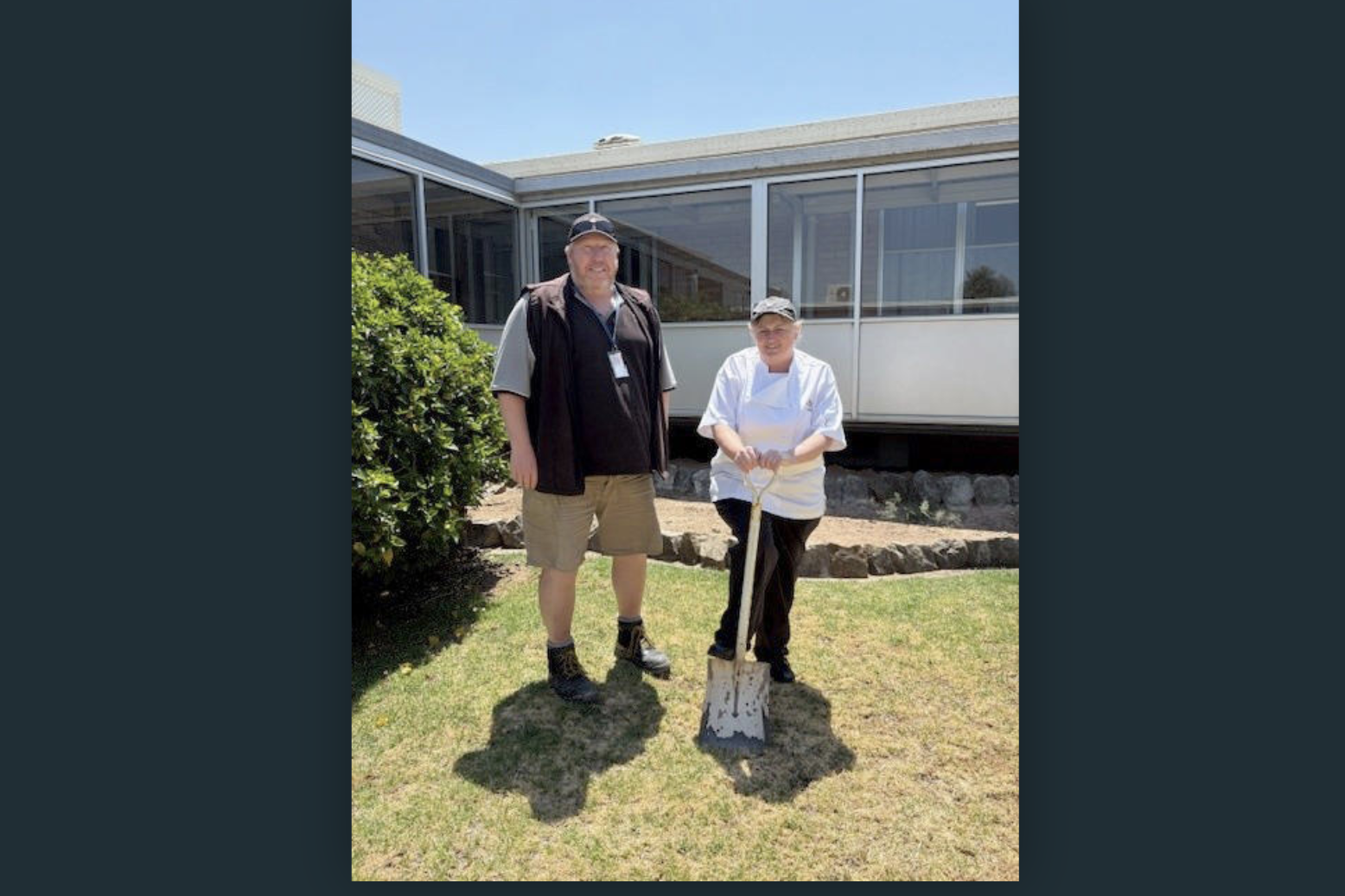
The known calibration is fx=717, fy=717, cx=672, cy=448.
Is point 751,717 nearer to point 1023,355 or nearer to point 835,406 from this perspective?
point 835,406

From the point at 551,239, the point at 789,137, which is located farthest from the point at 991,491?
the point at 789,137

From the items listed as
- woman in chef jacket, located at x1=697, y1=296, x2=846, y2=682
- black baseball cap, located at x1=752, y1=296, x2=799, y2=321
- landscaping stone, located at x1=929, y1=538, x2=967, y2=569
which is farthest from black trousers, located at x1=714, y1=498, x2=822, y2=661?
landscaping stone, located at x1=929, y1=538, x2=967, y2=569

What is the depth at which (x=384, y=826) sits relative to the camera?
8.04 ft

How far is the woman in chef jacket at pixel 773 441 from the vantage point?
119 inches

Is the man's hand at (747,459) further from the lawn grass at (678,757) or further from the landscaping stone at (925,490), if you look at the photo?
the landscaping stone at (925,490)

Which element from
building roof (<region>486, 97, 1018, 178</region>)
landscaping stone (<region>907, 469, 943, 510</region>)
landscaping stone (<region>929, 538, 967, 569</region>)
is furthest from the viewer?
building roof (<region>486, 97, 1018, 178</region>)

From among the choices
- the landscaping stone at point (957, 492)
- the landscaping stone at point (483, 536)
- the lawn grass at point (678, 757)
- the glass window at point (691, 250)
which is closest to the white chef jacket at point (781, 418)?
the lawn grass at point (678, 757)

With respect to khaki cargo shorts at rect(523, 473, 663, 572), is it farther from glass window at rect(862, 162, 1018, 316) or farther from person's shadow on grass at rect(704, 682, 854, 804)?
glass window at rect(862, 162, 1018, 316)

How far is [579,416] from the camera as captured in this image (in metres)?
→ 3.00

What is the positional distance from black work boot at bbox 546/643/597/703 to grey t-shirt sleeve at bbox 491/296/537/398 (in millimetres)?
1171

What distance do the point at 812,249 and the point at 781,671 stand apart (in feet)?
19.1

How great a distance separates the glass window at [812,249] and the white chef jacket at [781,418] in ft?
15.9

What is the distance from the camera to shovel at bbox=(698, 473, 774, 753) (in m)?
2.91

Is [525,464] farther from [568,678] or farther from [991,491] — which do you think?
[991,491]
